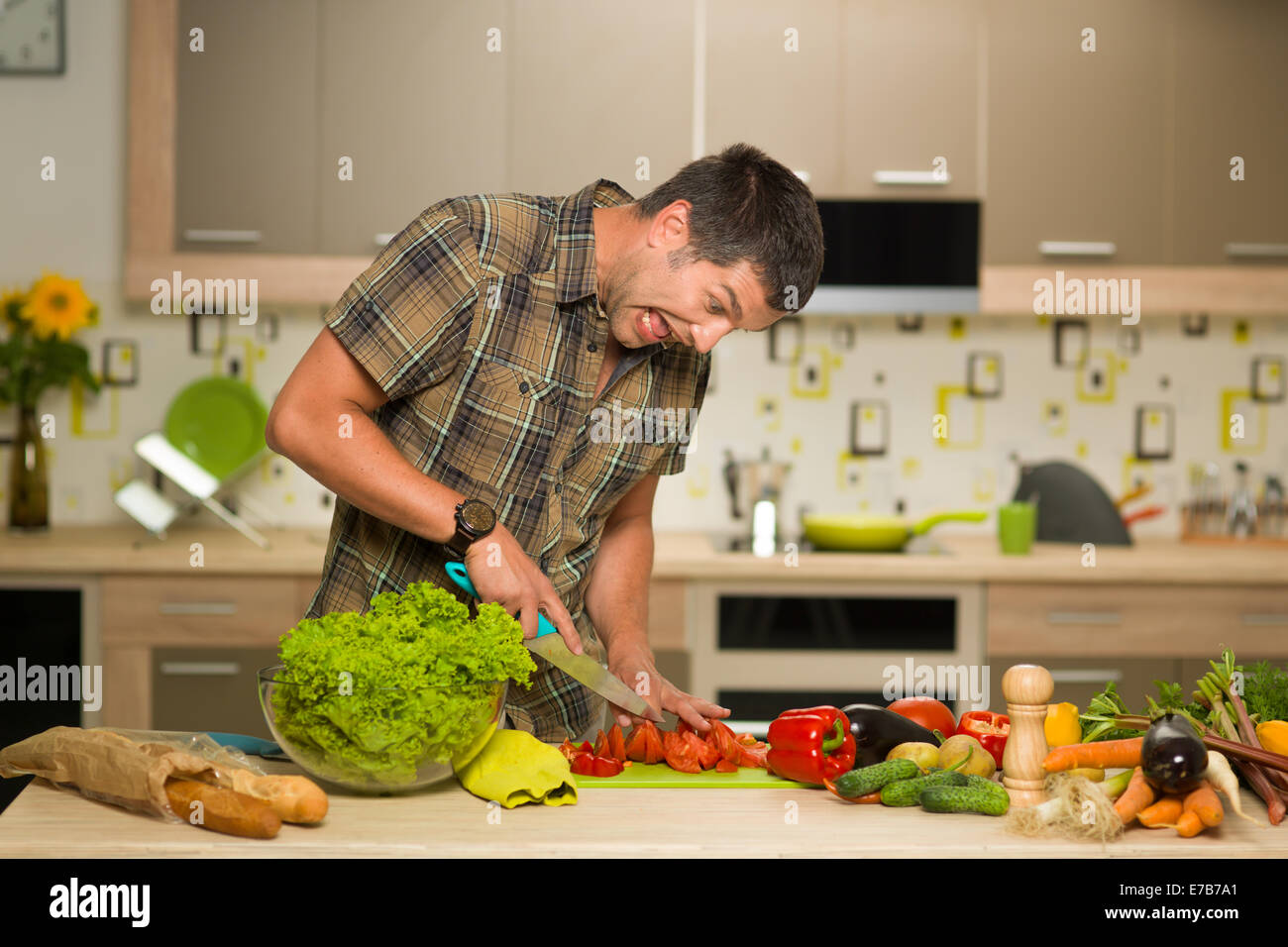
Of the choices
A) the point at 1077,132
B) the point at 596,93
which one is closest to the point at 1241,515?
the point at 1077,132


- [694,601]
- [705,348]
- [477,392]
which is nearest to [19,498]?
[694,601]

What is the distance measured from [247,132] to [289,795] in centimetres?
236

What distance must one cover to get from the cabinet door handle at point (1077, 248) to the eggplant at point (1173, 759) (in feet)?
7.09

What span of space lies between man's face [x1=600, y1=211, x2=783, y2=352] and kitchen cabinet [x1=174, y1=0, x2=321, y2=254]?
1.79m

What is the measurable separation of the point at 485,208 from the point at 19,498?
221cm

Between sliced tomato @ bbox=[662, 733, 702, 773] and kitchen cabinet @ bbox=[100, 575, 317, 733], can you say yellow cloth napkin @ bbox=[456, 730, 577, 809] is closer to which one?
sliced tomato @ bbox=[662, 733, 702, 773]

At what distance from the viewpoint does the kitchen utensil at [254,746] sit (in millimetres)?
1365

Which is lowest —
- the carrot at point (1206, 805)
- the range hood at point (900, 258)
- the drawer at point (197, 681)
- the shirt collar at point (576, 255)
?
the drawer at point (197, 681)

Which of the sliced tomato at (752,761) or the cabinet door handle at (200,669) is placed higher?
the sliced tomato at (752,761)

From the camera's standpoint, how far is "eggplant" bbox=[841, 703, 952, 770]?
1319 mm

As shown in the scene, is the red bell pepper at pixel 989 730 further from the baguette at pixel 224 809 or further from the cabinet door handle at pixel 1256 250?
the cabinet door handle at pixel 1256 250

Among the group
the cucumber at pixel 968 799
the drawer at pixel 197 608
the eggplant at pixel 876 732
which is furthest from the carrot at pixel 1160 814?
the drawer at pixel 197 608
